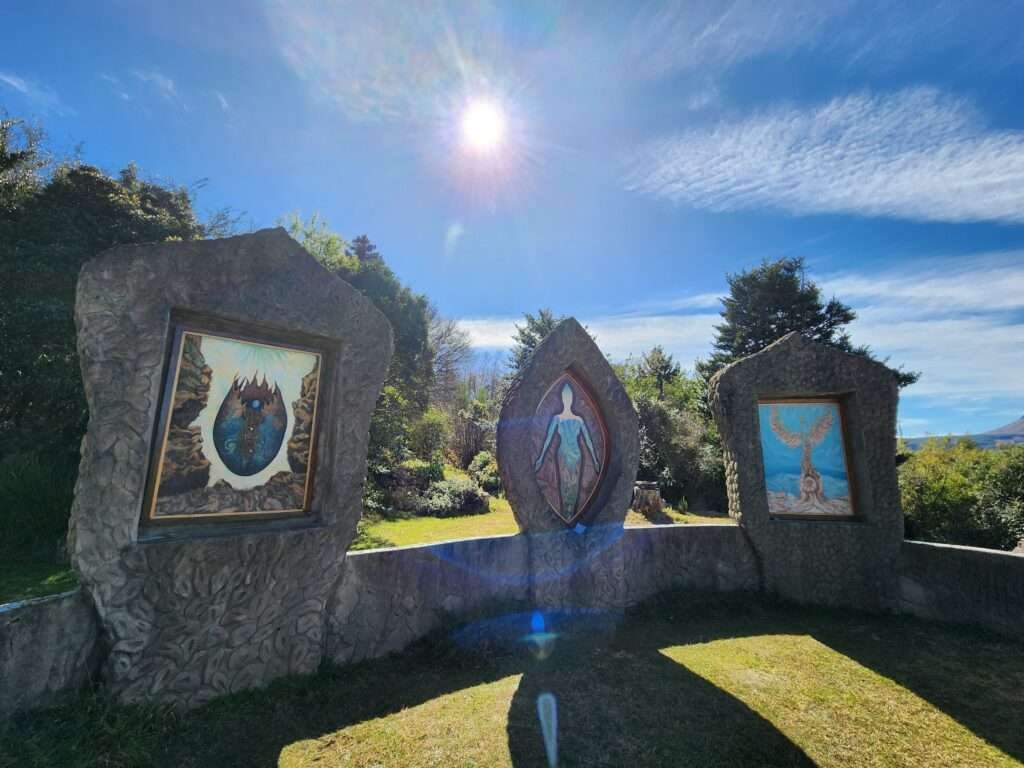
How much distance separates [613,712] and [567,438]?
2.70 metres

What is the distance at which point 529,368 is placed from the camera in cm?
504

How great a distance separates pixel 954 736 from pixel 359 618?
15.0 feet

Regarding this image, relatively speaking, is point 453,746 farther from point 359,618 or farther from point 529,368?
point 529,368

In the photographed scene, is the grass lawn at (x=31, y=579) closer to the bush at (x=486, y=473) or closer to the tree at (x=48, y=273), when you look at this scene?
the tree at (x=48, y=273)

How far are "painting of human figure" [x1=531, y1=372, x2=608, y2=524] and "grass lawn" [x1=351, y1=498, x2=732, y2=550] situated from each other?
7.05 ft

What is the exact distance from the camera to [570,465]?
5.16 meters

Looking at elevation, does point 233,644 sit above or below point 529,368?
below

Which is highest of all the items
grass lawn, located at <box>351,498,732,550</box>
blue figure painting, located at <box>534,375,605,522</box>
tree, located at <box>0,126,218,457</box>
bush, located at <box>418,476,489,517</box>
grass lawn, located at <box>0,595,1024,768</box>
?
tree, located at <box>0,126,218,457</box>

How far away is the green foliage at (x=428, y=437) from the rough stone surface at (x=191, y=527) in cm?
1240

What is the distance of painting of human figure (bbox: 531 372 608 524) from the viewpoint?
16.4 ft

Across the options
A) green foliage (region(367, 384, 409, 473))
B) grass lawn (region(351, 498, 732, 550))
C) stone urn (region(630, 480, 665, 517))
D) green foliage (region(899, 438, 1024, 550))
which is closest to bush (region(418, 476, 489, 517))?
grass lawn (region(351, 498, 732, 550))

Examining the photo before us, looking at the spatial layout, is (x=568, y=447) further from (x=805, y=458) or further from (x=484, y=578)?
(x=805, y=458)

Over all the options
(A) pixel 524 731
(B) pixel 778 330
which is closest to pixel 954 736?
(A) pixel 524 731

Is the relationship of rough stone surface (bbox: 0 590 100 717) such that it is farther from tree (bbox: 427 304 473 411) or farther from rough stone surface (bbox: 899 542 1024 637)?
tree (bbox: 427 304 473 411)
